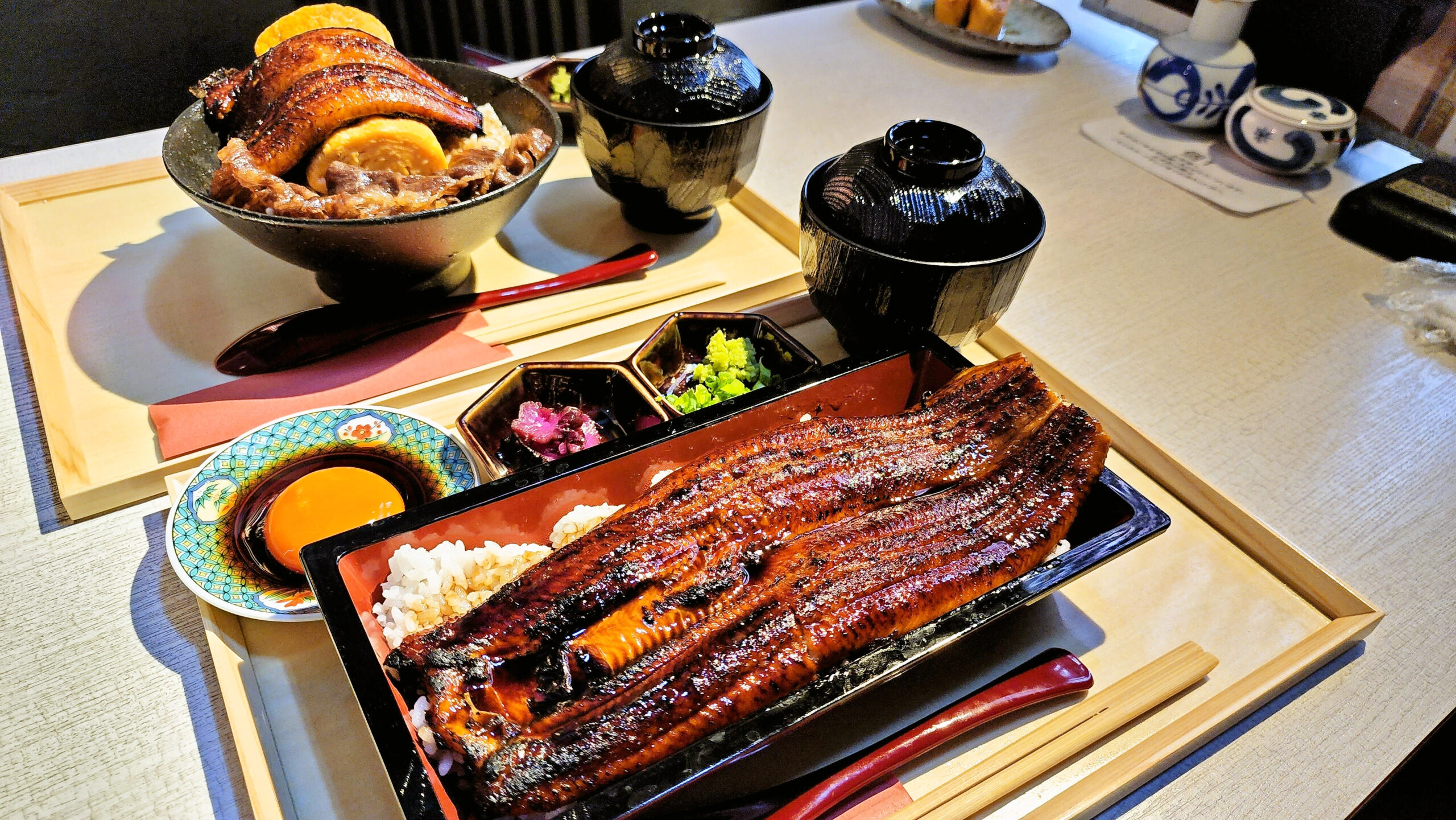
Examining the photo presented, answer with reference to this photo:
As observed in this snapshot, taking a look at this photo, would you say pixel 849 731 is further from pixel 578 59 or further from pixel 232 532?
pixel 578 59

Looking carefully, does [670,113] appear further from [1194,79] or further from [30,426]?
[1194,79]

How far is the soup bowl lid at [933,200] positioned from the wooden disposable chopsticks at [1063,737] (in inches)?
22.9

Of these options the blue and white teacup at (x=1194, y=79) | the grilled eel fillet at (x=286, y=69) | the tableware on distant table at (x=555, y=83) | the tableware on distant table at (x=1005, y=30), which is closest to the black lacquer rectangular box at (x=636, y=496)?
the grilled eel fillet at (x=286, y=69)

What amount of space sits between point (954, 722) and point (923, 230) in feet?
2.13

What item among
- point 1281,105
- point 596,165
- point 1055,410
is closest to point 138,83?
point 596,165

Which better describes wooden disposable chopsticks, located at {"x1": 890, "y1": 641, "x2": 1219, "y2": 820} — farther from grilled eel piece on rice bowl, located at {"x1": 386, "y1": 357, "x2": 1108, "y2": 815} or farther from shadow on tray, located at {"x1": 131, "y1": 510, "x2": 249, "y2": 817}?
shadow on tray, located at {"x1": 131, "y1": 510, "x2": 249, "y2": 817}

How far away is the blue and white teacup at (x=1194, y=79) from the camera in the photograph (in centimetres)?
221

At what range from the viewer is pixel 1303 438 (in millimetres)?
1446

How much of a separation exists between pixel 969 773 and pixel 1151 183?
1805 millimetres

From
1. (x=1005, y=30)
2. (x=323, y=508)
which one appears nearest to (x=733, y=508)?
(x=323, y=508)

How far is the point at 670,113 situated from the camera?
1.49 meters

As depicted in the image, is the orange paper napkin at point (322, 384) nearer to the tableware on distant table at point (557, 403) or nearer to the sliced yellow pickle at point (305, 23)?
the tableware on distant table at point (557, 403)

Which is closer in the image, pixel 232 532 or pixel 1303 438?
pixel 232 532

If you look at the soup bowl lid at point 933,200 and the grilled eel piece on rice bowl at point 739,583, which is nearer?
the grilled eel piece on rice bowl at point 739,583
